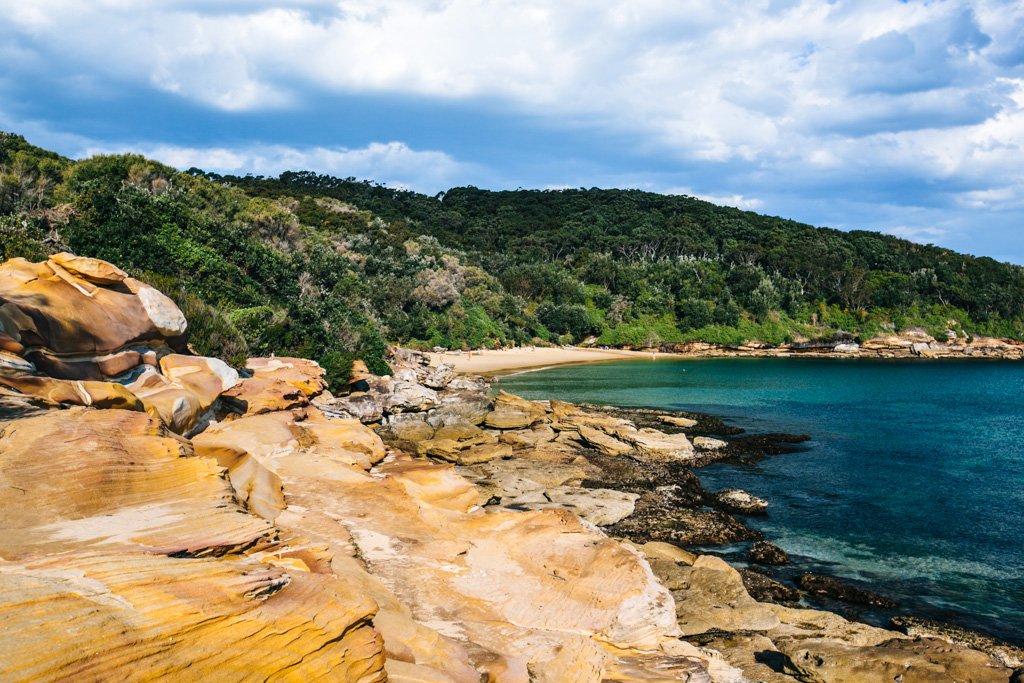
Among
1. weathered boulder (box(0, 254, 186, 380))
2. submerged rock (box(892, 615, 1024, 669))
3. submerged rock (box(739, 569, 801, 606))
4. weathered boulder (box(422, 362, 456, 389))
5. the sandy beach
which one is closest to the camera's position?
submerged rock (box(892, 615, 1024, 669))

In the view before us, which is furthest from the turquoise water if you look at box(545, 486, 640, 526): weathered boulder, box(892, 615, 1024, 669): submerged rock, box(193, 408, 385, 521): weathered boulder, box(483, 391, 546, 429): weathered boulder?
box(193, 408, 385, 521): weathered boulder

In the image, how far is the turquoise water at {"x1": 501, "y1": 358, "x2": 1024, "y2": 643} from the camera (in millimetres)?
13969

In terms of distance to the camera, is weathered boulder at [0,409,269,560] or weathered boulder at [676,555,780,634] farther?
weathered boulder at [676,555,780,634]

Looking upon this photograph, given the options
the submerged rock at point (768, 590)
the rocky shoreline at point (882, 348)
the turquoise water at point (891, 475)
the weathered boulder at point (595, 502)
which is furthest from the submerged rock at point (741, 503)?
the rocky shoreline at point (882, 348)

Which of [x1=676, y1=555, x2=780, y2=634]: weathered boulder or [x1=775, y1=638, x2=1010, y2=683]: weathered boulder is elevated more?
[x1=775, y1=638, x2=1010, y2=683]: weathered boulder

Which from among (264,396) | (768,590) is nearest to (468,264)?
(264,396)

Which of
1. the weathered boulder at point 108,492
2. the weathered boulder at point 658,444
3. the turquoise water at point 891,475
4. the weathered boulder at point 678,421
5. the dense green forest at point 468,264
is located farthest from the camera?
the weathered boulder at point 678,421

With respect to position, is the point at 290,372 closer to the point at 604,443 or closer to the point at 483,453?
the point at 483,453

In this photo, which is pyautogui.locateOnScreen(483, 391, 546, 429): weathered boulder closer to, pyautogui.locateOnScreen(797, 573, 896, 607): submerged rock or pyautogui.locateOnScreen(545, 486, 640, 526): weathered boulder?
pyautogui.locateOnScreen(545, 486, 640, 526): weathered boulder

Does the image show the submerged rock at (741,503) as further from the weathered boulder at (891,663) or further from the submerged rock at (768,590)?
the weathered boulder at (891,663)

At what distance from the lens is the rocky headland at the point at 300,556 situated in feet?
17.0

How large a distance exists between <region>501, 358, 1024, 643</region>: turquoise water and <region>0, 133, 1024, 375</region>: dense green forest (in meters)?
17.5

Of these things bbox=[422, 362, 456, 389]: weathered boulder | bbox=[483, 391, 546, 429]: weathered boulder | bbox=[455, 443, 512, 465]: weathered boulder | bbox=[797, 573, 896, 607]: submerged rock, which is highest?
bbox=[422, 362, 456, 389]: weathered boulder

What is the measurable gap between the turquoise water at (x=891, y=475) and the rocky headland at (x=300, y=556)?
2081 millimetres
